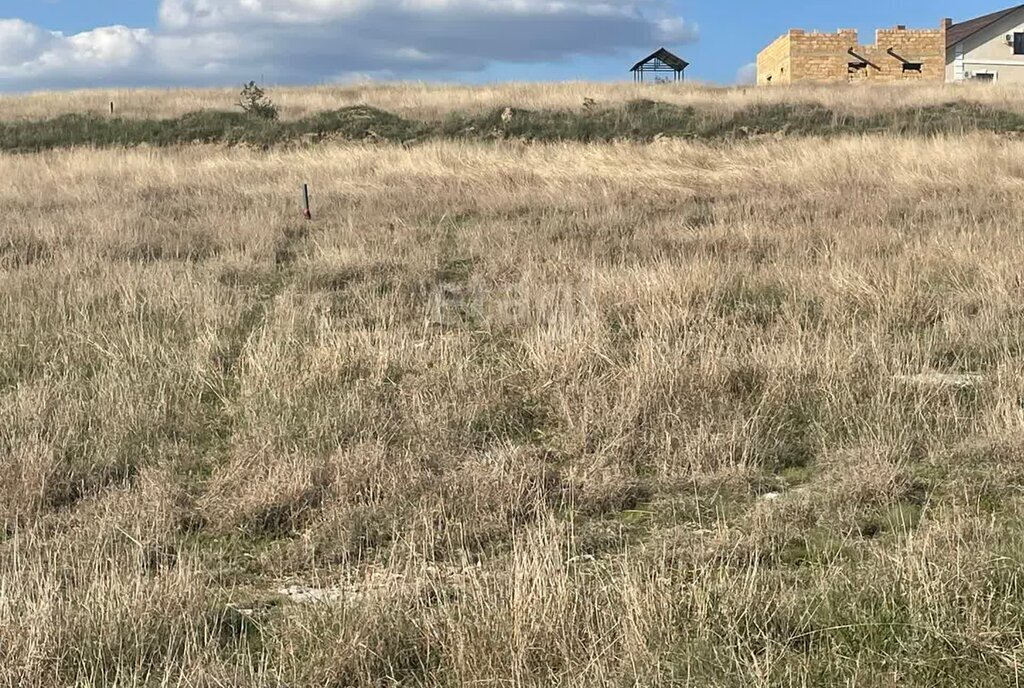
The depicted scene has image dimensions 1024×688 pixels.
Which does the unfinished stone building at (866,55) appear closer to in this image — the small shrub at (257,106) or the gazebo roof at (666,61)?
the gazebo roof at (666,61)

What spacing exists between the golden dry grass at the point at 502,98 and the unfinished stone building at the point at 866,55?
11957 mm

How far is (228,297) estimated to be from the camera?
6.79m

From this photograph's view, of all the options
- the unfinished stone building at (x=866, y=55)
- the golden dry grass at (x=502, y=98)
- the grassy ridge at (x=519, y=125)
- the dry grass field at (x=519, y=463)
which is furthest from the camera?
the unfinished stone building at (x=866, y=55)

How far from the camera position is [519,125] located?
73.7 ft

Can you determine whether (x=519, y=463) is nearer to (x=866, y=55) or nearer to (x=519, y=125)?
(x=519, y=125)

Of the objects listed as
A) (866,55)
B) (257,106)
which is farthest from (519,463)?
(866,55)

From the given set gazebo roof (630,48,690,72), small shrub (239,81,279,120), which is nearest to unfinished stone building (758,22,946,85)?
gazebo roof (630,48,690,72)

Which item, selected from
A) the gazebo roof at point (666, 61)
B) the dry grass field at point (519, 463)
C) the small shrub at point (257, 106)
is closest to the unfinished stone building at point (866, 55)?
the gazebo roof at point (666, 61)

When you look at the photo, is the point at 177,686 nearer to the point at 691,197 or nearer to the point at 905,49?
the point at 691,197

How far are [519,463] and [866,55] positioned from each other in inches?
1712

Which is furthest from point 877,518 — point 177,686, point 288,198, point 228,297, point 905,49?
point 905,49

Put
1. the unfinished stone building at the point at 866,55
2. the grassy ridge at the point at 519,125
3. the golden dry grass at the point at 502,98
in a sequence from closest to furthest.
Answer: the grassy ridge at the point at 519,125, the golden dry grass at the point at 502,98, the unfinished stone building at the point at 866,55

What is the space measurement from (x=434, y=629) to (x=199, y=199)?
11854mm

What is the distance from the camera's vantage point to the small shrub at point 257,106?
24.8 meters
